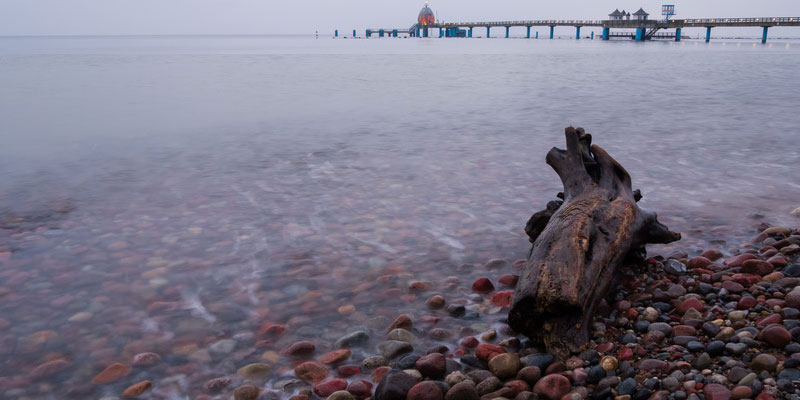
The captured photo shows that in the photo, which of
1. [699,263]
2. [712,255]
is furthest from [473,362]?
[712,255]

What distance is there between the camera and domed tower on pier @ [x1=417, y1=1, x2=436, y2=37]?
550 feet

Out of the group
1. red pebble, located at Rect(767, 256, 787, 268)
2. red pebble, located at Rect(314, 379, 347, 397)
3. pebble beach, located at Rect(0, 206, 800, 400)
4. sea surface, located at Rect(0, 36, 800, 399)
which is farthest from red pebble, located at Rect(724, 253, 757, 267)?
red pebble, located at Rect(314, 379, 347, 397)

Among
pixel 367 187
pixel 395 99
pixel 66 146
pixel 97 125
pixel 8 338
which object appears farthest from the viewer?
pixel 395 99

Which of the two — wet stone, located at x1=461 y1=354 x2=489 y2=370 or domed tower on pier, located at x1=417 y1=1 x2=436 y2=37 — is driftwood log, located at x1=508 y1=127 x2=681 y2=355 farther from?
domed tower on pier, located at x1=417 y1=1 x2=436 y2=37

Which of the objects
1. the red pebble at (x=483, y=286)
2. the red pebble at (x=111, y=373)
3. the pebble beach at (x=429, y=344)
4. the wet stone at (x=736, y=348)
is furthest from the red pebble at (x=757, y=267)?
the red pebble at (x=111, y=373)

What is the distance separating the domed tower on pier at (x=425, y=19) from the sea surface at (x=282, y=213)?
16077cm

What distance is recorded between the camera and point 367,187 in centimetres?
670

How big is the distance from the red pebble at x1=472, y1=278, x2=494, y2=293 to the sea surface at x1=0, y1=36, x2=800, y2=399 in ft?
0.35

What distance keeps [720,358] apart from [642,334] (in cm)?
44

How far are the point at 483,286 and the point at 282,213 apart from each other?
Result: 2541 millimetres

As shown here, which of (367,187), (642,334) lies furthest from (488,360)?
(367,187)

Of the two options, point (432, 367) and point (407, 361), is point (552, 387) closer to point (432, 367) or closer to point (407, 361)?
point (432, 367)

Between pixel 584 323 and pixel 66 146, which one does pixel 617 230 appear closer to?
pixel 584 323

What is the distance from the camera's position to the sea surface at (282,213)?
11.0 feet
